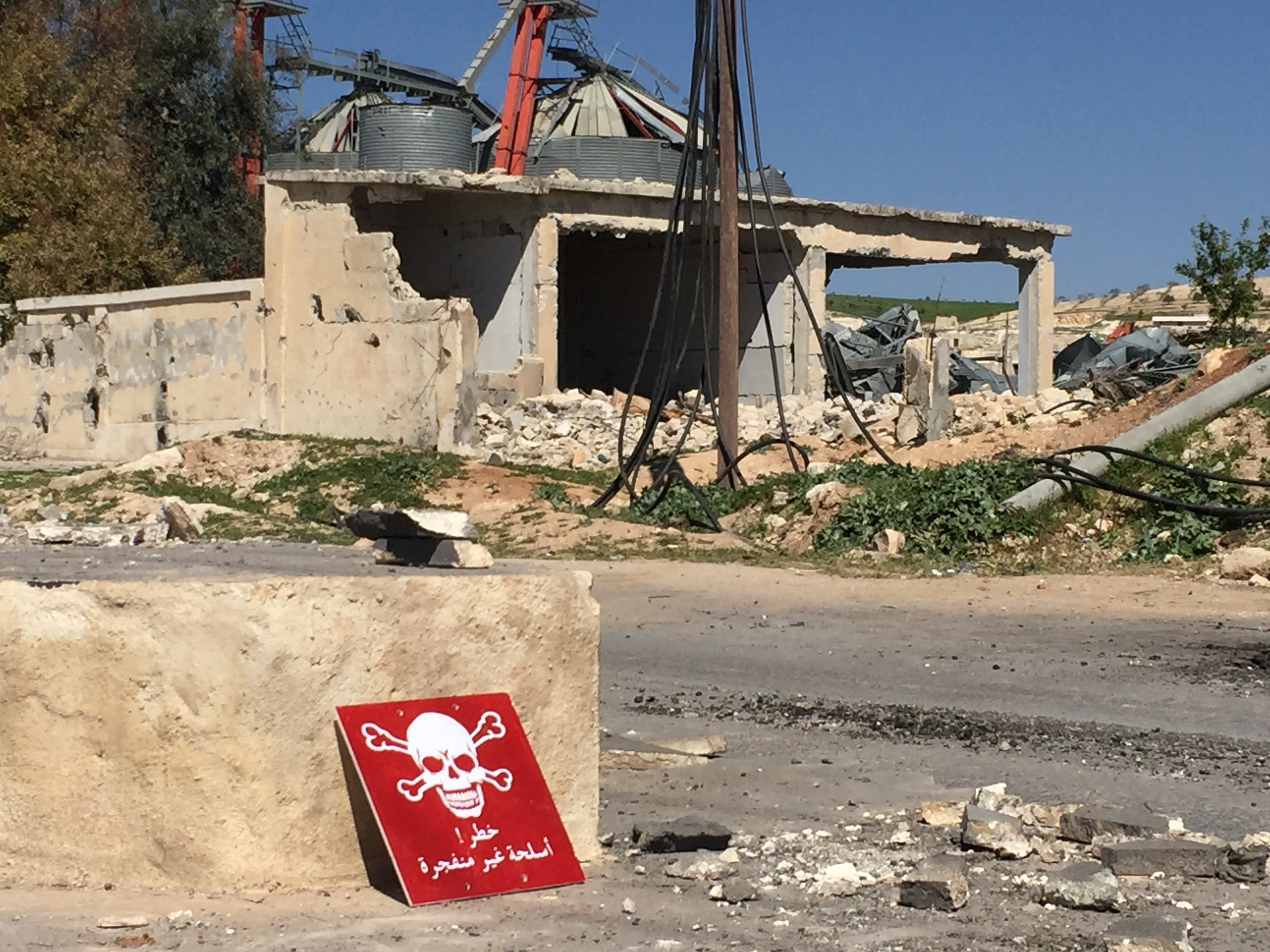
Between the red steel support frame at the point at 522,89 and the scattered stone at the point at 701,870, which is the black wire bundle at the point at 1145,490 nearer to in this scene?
the scattered stone at the point at 701,870

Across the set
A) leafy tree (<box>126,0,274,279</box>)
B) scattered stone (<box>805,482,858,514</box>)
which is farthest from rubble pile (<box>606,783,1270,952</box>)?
leafy tree (<box>126,0,274,279</box>)

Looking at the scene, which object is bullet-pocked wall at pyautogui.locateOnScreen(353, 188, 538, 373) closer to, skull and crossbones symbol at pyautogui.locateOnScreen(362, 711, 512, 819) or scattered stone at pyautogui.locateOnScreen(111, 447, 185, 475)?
scattered stone at pyautogui.locateOnScreen(111, 447, 185, 475)

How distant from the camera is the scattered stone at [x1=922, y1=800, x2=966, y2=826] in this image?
17.6 ft

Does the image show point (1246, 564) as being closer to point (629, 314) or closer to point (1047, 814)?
point (1047, 814)

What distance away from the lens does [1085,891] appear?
14.6 ft

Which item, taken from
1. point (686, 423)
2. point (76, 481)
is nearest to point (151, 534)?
point (76, 481)

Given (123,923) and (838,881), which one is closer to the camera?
(123,923)

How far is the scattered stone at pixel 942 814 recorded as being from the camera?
17.6ft

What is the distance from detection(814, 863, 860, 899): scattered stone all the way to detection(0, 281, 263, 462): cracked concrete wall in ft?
58.8

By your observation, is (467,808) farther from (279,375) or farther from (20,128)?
(20,128)

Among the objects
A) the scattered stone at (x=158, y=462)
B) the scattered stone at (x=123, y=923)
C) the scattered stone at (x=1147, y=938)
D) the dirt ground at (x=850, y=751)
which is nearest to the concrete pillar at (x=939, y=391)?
the dirt ground at (x=850, y=751)

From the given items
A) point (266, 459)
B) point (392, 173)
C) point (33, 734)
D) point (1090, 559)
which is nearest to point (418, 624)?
point (33, 734)

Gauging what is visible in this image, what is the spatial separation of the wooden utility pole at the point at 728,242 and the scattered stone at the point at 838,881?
11.8 meters

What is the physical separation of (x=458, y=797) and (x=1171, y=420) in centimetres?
1097
